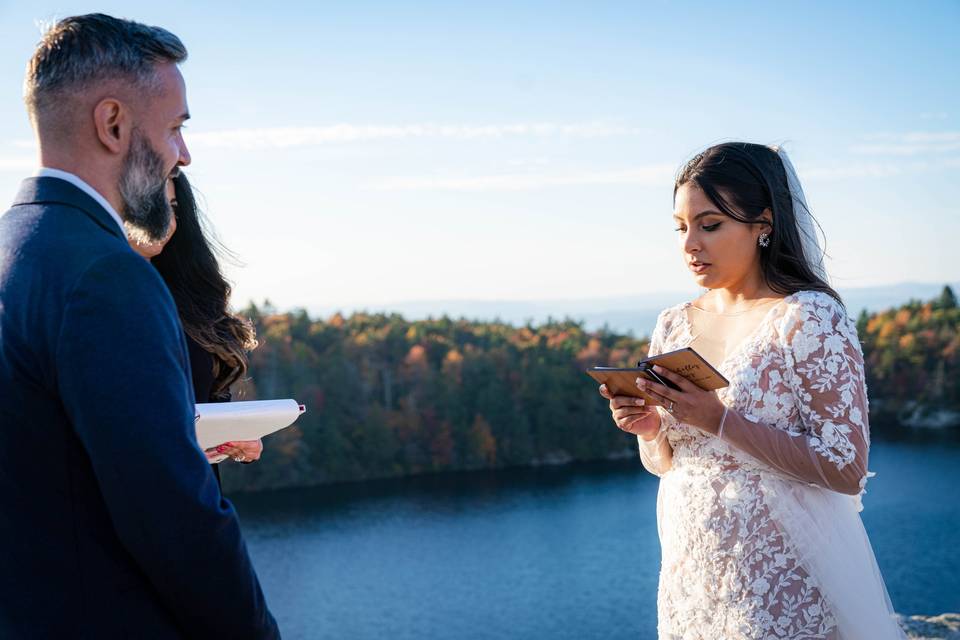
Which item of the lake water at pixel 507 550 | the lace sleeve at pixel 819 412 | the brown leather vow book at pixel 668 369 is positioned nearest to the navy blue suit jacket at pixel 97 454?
the brown leather vow book at pixel 668 369

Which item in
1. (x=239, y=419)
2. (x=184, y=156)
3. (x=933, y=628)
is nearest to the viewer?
(x=184, y=156)

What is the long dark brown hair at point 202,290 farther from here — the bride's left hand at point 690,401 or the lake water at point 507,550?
the lake water at point 507,550

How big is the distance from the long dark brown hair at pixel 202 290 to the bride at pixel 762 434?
1.13 meters

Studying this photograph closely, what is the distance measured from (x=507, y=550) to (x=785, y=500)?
38070 millimetres

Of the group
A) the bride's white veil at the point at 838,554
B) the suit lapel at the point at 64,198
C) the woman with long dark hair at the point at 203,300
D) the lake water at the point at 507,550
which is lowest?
the lake water at the point at 507,550

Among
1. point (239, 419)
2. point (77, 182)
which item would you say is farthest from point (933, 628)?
point (77, 182)

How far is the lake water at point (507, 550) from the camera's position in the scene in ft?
103

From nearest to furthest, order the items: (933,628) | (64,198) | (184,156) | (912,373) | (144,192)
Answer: (64,198) → (144,192) → (184,156) → (933,628) → (912,373)

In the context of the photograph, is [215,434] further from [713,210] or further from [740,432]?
[713,210]

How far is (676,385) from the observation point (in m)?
2.57

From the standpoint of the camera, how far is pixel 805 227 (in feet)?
9.29

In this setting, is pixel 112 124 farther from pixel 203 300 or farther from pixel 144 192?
pixel 203 300

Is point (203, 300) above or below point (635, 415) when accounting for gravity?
above

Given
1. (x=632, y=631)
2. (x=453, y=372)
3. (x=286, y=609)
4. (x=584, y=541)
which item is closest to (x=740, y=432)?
(x=632, y=631)
